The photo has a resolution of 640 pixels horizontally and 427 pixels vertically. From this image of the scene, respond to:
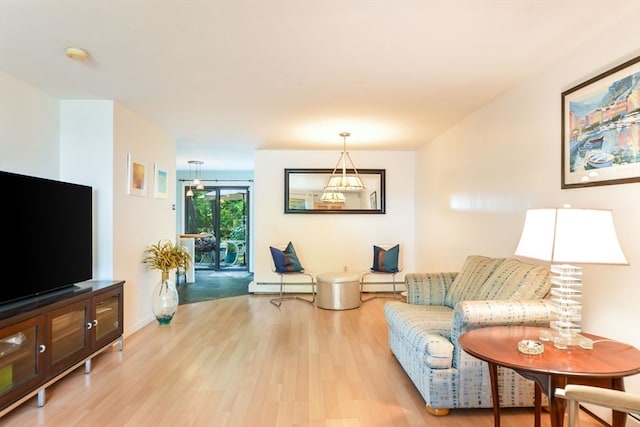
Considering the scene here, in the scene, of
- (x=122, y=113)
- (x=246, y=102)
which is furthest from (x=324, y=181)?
(x=122, y=113)

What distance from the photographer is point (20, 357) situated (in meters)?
2.36

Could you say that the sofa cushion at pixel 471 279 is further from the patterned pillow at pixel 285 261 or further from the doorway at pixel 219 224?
the doorway at pixel 219 224

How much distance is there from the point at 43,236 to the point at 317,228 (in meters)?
4.11

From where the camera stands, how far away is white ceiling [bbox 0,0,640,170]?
207 cm

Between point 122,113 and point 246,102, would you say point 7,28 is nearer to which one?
point 122,113

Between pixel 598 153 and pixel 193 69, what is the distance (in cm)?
280

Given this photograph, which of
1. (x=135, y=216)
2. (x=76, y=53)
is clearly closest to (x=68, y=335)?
Answer: (x=135, y=216)

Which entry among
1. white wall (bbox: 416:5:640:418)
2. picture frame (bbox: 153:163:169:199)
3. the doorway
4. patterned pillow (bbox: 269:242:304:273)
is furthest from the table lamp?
the doorway

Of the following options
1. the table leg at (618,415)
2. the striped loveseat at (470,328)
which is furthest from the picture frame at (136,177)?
the table leg at (618,415)

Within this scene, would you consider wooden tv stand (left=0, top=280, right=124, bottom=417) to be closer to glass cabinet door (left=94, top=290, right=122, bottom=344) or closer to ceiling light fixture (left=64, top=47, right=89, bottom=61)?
glass cabinet door (left=94, top=290, right=122, bottom=344)

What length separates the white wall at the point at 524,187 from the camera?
2.17m

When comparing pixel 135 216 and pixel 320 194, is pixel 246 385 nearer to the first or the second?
pixel 135 216

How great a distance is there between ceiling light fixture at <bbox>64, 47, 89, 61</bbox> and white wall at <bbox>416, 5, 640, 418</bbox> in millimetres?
3289

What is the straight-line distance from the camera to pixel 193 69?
2.89 meters
